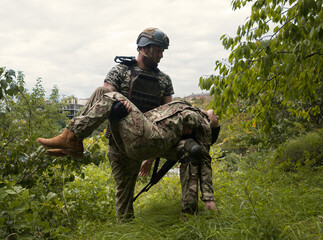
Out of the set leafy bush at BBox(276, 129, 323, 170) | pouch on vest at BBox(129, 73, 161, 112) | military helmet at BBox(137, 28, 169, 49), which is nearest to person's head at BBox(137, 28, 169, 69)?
military helmet at BBox(137, 28, 169, 49)

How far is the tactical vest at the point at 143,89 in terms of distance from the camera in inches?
126

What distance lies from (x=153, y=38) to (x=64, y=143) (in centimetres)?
150

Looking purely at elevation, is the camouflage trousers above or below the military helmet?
below

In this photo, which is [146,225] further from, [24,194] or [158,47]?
[158,47]

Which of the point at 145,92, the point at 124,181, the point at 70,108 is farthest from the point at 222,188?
the point at 70,108

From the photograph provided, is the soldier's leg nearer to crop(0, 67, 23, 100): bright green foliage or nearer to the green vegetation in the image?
the green vegetation

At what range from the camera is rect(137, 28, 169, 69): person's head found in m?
3.20

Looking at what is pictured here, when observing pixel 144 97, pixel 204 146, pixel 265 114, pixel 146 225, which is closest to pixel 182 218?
pixel 146 225

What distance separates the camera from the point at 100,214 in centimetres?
409

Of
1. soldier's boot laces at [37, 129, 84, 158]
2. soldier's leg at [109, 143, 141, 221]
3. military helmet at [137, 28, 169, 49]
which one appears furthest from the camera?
soldier's leg at [109, 143, 141, 221]

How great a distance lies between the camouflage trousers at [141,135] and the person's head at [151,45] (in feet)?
1.96

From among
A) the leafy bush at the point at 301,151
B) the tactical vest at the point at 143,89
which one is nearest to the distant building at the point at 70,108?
the leafy bush at the point at 301,151

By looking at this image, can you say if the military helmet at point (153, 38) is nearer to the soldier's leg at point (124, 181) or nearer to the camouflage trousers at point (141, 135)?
the camouflage trousers at point (141, 135)

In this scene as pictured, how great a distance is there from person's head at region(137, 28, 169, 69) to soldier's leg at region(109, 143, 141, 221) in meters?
1.10
